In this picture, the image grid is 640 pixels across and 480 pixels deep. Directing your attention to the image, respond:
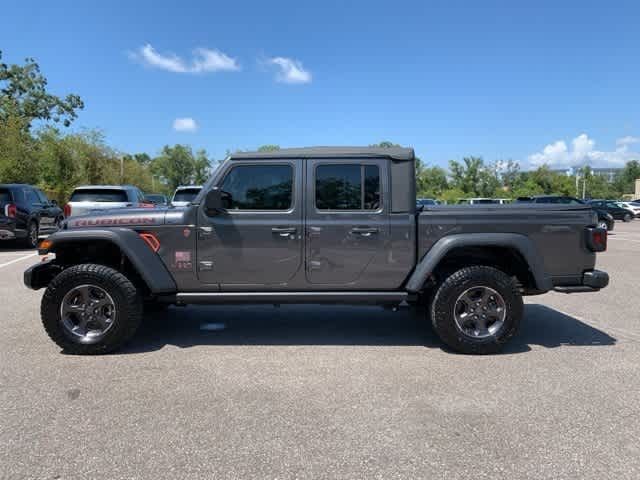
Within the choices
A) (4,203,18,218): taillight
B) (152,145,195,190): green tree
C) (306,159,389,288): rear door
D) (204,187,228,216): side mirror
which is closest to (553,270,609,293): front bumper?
(306,159,389,288): rear door

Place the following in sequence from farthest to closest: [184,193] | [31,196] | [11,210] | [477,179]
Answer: [477,179], [31,196], [184,193], [11,210]

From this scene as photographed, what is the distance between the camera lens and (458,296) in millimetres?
4441

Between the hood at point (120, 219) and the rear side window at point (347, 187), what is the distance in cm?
158

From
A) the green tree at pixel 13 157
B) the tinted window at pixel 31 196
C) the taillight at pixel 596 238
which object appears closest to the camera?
the taillight at pixel 596 238

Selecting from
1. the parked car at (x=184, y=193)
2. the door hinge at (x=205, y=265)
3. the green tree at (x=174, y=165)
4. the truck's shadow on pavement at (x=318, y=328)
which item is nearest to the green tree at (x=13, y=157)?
the parked car at (x=184, y=193)

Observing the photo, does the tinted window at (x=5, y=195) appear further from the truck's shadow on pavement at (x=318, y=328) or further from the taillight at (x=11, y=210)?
the truck's shadow on pavement at (x=318, y=328)

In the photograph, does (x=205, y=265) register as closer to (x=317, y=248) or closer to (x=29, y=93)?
(x=317, y=248)

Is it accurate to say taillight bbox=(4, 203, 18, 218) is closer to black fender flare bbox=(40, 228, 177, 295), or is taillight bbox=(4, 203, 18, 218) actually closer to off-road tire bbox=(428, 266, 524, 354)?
black fender flare bbox=(40, 228, 177, 295)

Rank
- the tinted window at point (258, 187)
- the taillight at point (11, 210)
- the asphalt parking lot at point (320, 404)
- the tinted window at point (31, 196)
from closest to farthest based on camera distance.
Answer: the asphalt parking lot at point (320, 404) < the tinted window at point (258, 187) < the taillight at point (11, 210) < the tinted window at point (31, 196)

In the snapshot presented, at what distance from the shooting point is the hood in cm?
447

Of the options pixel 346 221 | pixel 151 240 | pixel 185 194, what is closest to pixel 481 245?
pixel 346 221

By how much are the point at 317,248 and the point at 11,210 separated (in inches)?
455

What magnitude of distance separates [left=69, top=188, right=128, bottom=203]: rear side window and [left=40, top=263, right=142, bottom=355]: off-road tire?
794cm

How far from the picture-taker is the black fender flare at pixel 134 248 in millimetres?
4352
